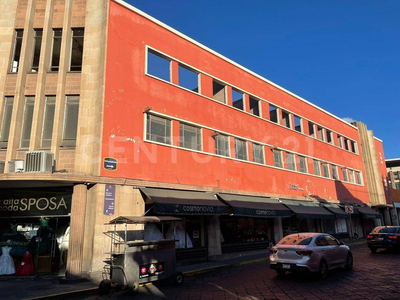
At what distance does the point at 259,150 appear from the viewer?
21.6 m

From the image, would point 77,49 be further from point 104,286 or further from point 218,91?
point 104,286

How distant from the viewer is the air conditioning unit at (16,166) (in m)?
12.0

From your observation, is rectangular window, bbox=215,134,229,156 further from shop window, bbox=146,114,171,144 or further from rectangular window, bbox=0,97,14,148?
rectangular window, bbox=0,97,14,148

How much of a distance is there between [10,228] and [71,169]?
339 cm

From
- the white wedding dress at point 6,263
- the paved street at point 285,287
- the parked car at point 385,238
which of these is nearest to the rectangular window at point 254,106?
the parked car at point 385,238

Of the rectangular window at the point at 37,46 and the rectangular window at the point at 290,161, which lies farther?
the rectangular window at the point at 290,161

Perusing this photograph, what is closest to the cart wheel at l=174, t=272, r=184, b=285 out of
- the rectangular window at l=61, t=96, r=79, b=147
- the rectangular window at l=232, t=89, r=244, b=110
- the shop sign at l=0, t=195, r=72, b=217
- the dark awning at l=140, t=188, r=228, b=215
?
the dark awning at l=140, t=188, r=228, b=215

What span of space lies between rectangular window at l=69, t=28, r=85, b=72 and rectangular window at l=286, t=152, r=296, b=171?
52.7 feet

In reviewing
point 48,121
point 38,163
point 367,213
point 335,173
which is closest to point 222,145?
point 48,121

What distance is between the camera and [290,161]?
24.2 meters

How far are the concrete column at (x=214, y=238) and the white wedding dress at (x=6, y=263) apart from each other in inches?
348

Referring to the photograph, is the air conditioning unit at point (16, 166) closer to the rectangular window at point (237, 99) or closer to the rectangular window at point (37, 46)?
the rectangular window at point (37, 46)

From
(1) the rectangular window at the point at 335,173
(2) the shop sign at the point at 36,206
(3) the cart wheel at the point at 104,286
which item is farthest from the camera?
(1) the rectangular window at the point at 335,173

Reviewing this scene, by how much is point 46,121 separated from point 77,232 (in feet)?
17.2
